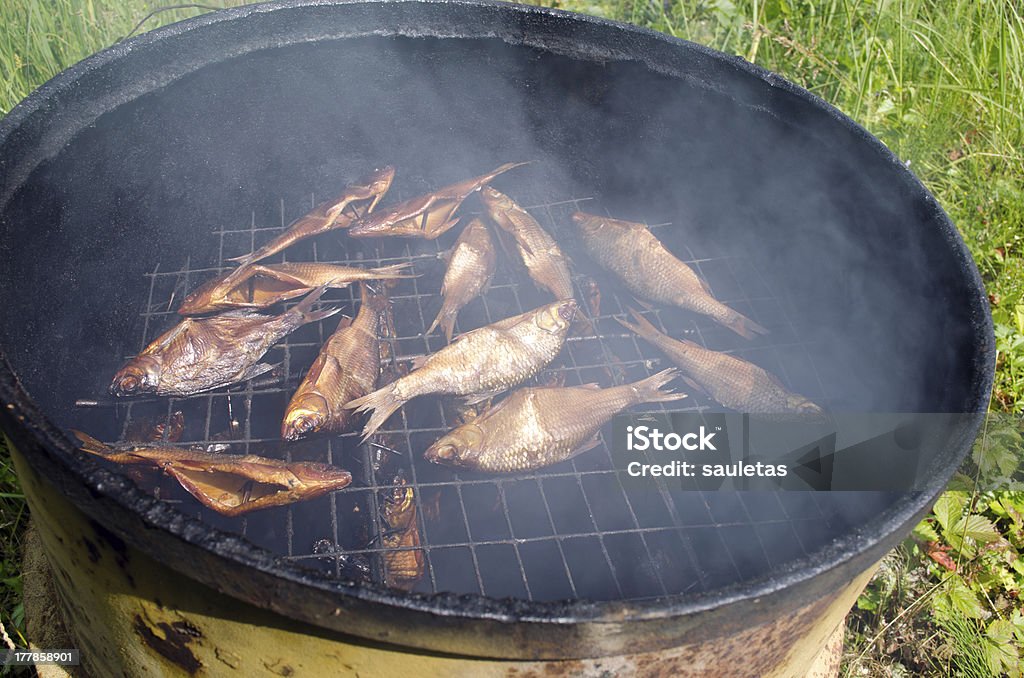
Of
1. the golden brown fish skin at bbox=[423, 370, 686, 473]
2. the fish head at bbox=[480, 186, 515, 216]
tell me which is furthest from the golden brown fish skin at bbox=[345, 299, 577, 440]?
the fish head at bbox=[480, 186, 515, 216]

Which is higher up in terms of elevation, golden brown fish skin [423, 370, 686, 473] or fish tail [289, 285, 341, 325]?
fish tail [289, 285, 341, 325]

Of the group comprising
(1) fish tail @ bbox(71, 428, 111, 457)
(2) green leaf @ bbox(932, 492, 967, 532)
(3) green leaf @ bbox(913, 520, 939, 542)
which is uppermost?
(1) fish tail @ bbox(71, 428, 111, 457)

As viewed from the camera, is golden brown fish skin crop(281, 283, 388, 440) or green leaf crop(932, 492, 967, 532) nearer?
golden brown fish skin crop(281, 283, 388, 440)

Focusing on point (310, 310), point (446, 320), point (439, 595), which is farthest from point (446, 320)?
point (439, 595)

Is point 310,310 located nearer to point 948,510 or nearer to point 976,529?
point 948,510

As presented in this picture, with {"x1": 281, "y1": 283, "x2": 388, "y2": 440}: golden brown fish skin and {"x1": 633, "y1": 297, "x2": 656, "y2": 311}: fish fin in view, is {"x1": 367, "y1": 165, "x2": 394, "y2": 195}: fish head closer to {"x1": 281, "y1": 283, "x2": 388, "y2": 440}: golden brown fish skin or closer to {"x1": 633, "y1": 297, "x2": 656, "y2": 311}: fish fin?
{"x1": 281, "y1": 283, "x2": 388, "y2": 440}: golden brown fish skin

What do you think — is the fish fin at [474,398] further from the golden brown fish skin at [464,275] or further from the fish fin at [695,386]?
the fish fin at [695,386]

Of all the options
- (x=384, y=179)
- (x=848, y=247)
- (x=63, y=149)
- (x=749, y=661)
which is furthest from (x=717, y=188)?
(x=63, y=149)
